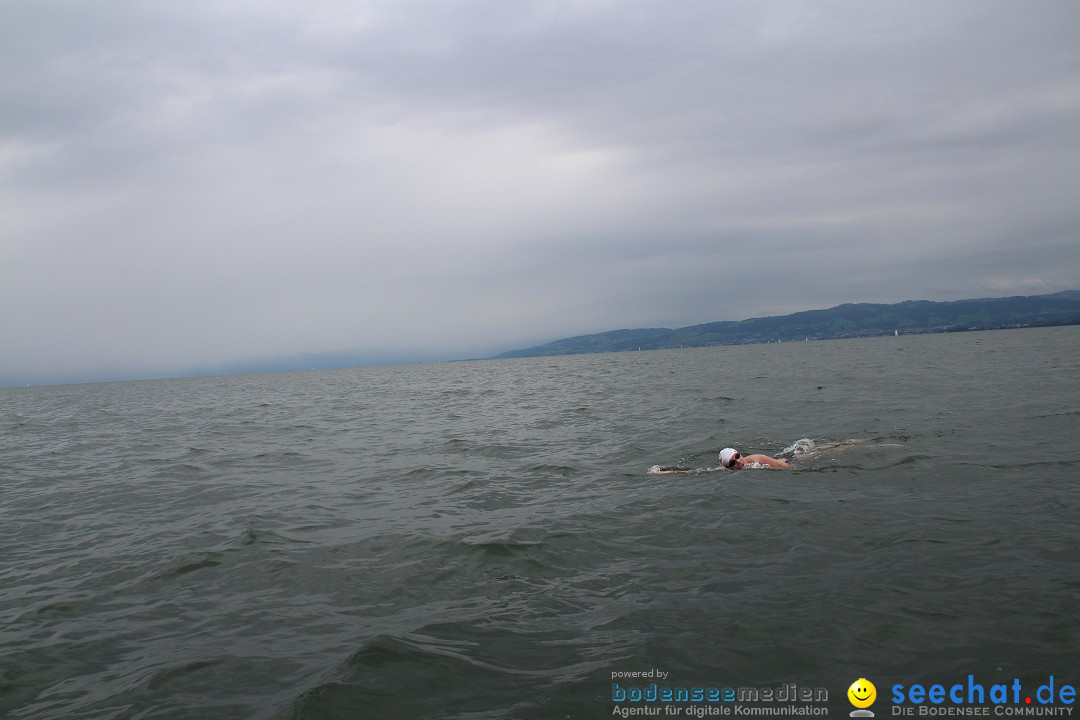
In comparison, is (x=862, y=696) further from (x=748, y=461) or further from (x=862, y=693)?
(x=748, y=461)

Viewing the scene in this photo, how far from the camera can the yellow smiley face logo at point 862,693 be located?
456cm

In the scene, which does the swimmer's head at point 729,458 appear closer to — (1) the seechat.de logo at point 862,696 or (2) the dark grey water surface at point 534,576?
(2) the dark grey water surface at point 534,576

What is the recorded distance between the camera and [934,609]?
19.2 ft

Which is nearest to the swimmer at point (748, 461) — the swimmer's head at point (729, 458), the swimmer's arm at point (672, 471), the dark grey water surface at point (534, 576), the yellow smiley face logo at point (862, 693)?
the swimmer's head at point (729, 458)

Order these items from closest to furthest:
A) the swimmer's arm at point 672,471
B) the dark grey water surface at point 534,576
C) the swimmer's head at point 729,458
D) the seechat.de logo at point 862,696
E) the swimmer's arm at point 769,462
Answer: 1. the seechat.de logo at point 862,696
2. the dark grey water surface at point 534,576
3. the swimmer's arm at point 769,462
4. the swimmer's arm at point 672,471
5. the swimmer's head at point 729,458

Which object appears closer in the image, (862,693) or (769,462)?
(862,693)

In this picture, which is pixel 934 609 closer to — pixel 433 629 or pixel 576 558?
pixel 576 558

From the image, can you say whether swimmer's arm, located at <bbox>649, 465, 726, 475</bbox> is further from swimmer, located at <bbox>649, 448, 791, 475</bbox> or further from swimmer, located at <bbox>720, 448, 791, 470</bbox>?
swimmer, located at <bbox>720, 448, 791, 470</bbox>

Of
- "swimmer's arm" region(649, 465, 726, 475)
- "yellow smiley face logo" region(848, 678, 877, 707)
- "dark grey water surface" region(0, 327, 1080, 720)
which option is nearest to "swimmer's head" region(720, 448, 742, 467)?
"swimmer's arm" region(649, 465, 726, 475)

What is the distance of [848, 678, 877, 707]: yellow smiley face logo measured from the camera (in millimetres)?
4559

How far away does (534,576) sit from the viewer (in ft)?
25.2

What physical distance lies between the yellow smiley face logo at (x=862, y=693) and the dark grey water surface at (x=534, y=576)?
80 millimetres

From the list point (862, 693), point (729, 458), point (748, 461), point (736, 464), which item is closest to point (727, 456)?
point (729, 458)

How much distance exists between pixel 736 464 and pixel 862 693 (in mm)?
9196
